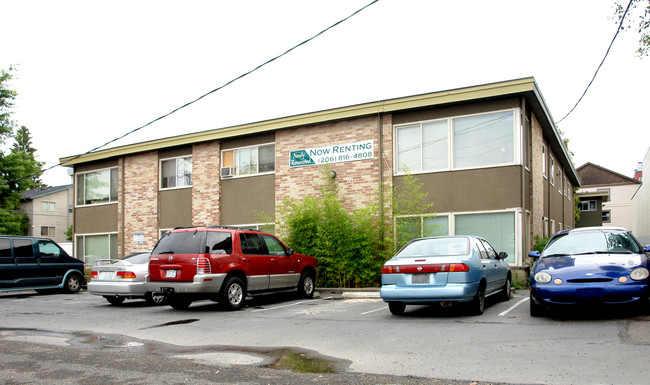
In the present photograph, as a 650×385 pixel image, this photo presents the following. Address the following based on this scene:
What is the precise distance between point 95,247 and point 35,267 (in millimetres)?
7719

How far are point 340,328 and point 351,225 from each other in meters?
7.51

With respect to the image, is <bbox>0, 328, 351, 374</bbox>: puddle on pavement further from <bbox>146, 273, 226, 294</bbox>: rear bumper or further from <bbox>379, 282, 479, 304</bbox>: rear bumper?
<bbox>379, 282, 479, 304</bbox>: rear bumper

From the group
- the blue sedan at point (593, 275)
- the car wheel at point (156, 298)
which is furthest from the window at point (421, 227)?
the car wheel at point (156, 298)

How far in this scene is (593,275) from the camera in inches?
343

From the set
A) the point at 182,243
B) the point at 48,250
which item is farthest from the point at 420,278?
the point at 48,250

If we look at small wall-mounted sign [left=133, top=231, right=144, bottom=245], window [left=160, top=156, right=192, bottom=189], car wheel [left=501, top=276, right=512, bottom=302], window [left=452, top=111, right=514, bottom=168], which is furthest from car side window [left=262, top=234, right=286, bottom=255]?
small wall-mounted sign [left=133, top=231, right=144, bottom=245]

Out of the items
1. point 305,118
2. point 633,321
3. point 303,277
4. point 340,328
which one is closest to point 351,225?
point 303,277

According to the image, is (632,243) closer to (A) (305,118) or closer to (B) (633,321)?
(B) (633,321)

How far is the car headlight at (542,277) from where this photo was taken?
9.04 m

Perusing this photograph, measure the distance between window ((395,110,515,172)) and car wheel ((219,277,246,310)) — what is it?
6774 mm

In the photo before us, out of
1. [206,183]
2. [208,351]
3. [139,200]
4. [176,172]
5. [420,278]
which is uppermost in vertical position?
[176,172]

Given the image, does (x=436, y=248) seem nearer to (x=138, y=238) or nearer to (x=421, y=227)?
(x=421, y=227)

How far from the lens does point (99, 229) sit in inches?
965

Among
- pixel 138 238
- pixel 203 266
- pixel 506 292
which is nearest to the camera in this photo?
pixel 203 266
